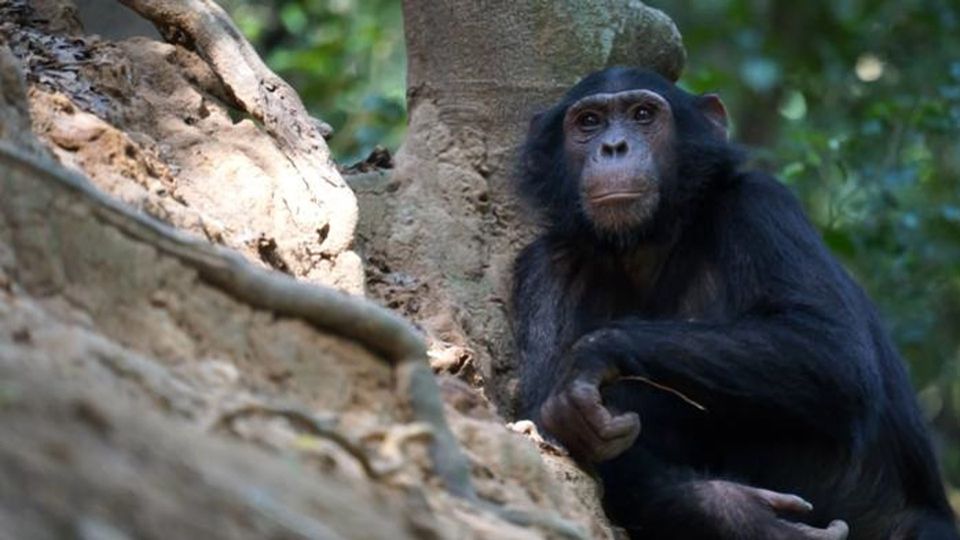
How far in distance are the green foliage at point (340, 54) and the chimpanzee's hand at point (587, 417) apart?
5419mm

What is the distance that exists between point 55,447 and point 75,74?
3.43 m

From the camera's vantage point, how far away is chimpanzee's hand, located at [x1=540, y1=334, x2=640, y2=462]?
6.19 metres

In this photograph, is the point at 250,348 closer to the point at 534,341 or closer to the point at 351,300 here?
the point at 351,300

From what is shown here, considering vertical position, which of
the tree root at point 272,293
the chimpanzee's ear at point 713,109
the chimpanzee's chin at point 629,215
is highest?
the tree root at point 272,293

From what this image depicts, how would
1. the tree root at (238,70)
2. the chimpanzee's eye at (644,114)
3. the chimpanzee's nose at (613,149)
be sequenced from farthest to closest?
the chimpanzee's eye at (644,114) → the chimpanzee's nose at (613,149) → the tree root at (238,70)

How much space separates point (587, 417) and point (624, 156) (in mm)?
1450

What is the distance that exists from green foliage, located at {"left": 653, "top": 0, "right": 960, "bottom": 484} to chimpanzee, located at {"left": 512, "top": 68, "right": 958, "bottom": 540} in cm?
269

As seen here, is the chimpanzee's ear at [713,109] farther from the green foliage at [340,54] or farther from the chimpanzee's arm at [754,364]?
the green foliage at [340,54]

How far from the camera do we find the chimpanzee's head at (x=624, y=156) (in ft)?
23.6

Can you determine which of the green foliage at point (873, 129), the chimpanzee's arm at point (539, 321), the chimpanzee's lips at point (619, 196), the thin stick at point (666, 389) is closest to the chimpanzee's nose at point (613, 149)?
the chimpanzee's lips at point (619, 196)

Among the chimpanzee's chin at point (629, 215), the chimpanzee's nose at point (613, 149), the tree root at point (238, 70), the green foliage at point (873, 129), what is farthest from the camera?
the green foliage at point (873, 129)

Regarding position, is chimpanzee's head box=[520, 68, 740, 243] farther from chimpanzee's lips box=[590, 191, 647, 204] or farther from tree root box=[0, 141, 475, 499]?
tree root box=[0, 141, 475, 499]

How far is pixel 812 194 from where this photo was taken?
12.0 metres

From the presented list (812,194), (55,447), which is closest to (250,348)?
(55,447)
